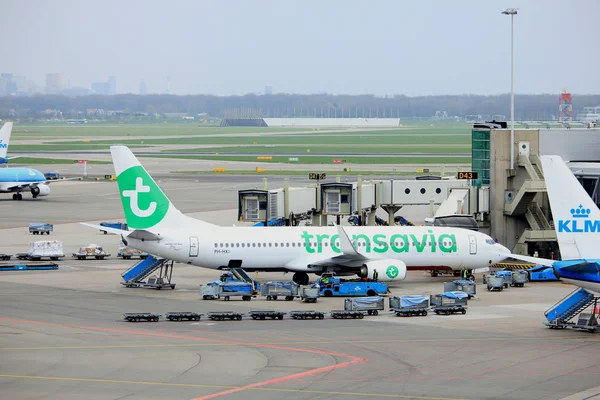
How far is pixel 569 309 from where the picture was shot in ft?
145

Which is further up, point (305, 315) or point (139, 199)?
point (139, 199)

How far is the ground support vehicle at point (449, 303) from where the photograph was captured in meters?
48.1

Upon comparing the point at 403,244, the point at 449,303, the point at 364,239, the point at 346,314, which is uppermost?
the point at 364,239

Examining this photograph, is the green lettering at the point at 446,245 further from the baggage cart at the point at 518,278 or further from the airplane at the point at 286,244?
the baggage cart at the point at 518,278

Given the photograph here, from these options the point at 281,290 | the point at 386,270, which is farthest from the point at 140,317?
the point at 386,270

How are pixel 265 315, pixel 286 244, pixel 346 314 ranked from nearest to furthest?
pixel 265 315 < pixel 346 314 < pixel 286 244

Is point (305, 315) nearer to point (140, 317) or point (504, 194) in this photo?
point (140, 317)

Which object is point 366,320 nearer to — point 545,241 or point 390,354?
point 390,354

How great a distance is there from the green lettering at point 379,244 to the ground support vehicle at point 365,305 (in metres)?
9.09

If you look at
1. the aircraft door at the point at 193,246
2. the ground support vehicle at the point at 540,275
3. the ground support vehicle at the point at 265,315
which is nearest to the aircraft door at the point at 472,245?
the ground support vehicle at the point at 540,275

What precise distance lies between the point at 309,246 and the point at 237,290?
6222 millimetres

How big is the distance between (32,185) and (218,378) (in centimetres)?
8649

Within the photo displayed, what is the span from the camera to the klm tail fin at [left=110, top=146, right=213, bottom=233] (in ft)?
179

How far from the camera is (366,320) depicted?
1822 inches
